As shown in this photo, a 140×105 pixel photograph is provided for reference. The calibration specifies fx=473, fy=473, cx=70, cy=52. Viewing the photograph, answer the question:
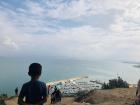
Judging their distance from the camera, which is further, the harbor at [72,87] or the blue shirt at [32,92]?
the harbor at [72,87]

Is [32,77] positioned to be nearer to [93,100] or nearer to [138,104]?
[138,104]

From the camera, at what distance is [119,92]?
3931 cm

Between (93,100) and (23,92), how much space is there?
89.9 ft

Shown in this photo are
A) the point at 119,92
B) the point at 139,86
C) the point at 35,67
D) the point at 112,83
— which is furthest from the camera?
the point at 112,83

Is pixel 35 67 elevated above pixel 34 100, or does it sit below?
above

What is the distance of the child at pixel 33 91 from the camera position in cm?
880

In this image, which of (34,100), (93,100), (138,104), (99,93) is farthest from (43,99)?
(99,93)

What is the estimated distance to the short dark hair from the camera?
8727mm

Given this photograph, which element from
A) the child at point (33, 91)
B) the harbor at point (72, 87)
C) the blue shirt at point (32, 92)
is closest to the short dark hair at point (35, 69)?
the child at point (33, 91)

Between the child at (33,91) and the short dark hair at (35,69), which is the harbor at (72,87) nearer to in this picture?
the child at (33,91)

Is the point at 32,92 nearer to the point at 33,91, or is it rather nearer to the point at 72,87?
the point at 33,91

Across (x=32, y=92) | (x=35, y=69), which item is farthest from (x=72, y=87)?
(x=35, y=69)

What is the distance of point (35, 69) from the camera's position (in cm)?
875

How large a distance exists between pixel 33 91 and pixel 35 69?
43 centimetres
